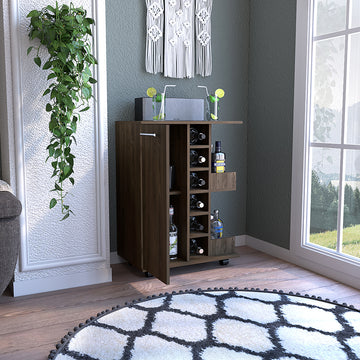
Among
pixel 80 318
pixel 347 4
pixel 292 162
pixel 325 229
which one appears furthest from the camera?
pixel 292 162

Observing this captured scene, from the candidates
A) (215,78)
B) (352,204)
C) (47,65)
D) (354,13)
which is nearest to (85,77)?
(47,65)

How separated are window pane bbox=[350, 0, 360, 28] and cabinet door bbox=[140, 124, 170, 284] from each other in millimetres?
1178

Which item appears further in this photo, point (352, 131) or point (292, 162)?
point (292, 162)

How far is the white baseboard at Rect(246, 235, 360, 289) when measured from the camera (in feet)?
8.68

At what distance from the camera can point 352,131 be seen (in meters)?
2.59

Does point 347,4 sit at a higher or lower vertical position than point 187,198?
higher

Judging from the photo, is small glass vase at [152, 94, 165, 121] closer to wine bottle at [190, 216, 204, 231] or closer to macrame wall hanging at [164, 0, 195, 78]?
macrame wall hanging at [164, 0, 195, 78]

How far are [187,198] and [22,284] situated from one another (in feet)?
3.31

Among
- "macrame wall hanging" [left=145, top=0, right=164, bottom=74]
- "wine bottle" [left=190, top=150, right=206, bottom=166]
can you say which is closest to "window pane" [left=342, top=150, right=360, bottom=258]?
"wine bottle" [left=190, top=150, right=206, bottom=166]

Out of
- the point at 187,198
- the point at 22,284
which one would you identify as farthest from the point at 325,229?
the point at 22,284

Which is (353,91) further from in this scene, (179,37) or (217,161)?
(179,37)

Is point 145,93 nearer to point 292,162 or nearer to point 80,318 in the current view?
point 292,162

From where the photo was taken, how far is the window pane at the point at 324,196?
2729 millimetres

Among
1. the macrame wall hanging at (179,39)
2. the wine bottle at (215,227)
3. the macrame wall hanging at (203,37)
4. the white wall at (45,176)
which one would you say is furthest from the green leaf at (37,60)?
the wine bottle at (215,227)
